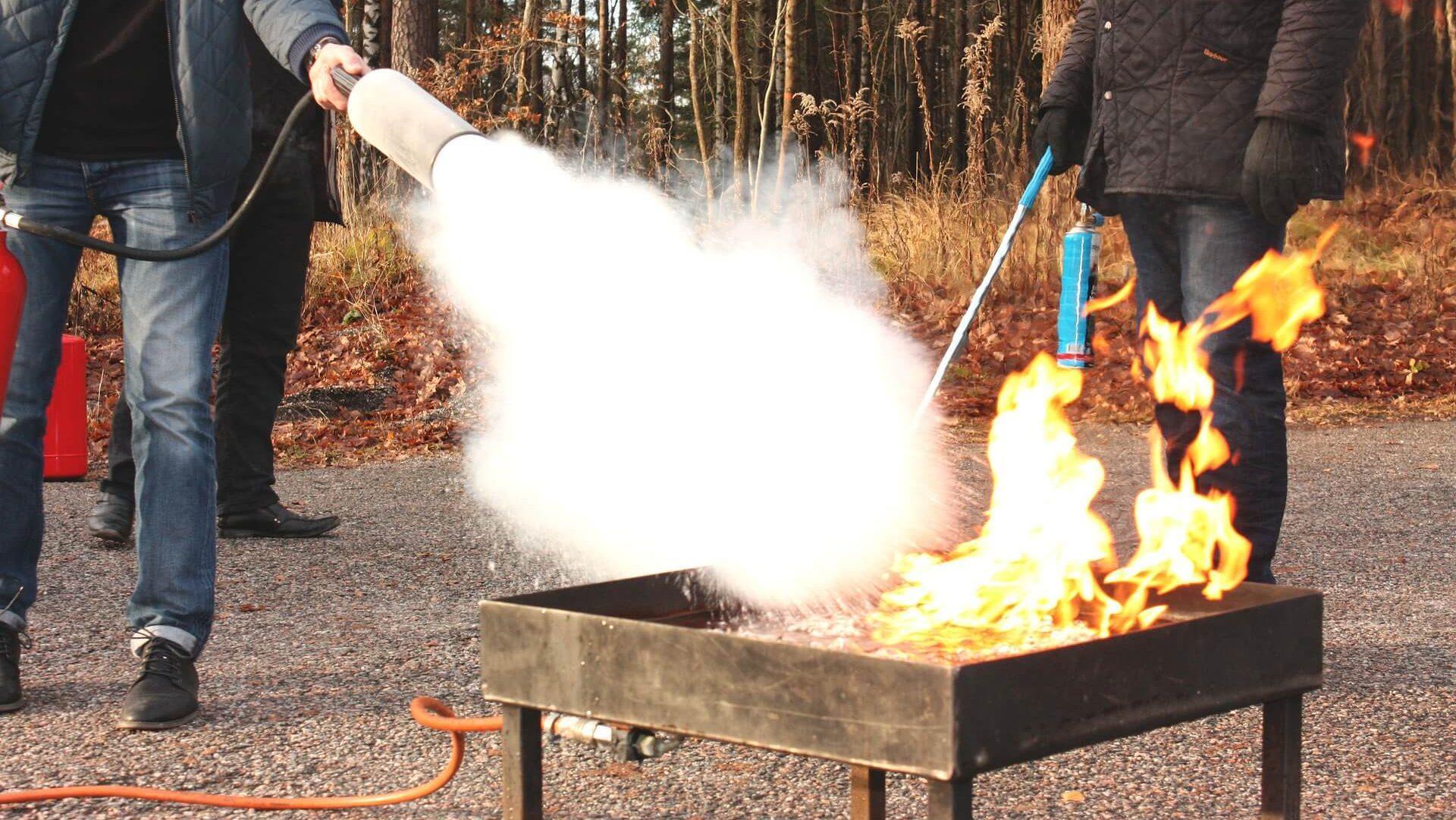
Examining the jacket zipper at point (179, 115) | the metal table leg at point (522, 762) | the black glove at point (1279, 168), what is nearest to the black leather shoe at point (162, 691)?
the jacket zipper at point (179, 115)

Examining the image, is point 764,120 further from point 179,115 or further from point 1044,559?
point 1044,559

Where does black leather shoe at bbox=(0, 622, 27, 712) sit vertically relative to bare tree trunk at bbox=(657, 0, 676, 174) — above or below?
below

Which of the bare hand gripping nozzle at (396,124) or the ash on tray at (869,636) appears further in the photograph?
the bare hand gripping nozzle at (396,124)

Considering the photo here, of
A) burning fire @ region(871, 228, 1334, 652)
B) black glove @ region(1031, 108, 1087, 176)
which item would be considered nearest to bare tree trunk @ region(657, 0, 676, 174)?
black glove @ region(1031, 108, 1087, 176)

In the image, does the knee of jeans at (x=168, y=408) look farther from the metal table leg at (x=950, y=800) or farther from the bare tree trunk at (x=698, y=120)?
the bare tree trunk at (x=698, y=120)

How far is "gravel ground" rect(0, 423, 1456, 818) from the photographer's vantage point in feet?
9.94

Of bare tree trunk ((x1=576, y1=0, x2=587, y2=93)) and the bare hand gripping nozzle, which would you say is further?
bare tree trunk ((x1=576, y1=0, x2=587, y2=93))

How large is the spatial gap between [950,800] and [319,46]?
94.9 inches

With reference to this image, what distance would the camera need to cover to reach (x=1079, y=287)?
497cm

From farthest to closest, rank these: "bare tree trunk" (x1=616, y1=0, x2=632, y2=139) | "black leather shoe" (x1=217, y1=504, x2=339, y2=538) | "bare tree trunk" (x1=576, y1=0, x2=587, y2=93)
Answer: "bare tree trunk" (x1=616, y1=0, x2=632, y2=139)
"bare tree trunk" (x1=576, y1=0, x2=587, y2=93)
"black leather shoe" (x1=217, y1=504, x2=339, y2=538)

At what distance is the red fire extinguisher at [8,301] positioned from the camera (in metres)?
3.33

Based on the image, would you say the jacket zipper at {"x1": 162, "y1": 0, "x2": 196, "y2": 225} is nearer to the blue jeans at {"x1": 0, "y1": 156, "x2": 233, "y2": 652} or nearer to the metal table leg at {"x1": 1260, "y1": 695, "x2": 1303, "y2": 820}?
the blue jeans at {"x1": 0, "y1": 156, "x2": 233, "y2": 652}

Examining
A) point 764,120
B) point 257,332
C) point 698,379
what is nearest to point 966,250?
point 764,120

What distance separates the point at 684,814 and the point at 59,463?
231 inches
